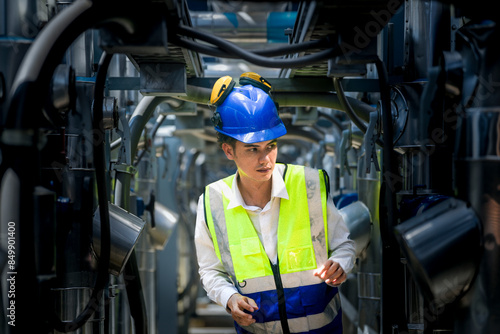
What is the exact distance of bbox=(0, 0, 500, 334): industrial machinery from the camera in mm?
1526

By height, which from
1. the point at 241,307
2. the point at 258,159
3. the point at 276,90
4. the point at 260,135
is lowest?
the point at 241,307

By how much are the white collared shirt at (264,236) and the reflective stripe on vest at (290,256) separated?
39mm

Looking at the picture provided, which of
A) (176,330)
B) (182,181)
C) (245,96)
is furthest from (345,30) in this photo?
(182,181)

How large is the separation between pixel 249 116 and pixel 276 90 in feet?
2.22

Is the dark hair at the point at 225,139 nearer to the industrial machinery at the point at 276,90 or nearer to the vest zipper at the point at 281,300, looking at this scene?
the industrial machinery at the point at 276,90

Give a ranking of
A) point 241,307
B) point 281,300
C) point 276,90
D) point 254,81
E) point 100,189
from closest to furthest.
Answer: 1. point 100,189
2. point 241,307
3. point 281,300
4. point 254,81
5. point 276,90

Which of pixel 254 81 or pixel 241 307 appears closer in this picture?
pixel 241 307

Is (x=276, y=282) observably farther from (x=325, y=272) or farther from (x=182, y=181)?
(x=182, y=181)

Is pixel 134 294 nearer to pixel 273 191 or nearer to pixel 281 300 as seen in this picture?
pixel 281 300

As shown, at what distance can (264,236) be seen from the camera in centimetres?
260

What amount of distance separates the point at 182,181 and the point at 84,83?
6.74 m

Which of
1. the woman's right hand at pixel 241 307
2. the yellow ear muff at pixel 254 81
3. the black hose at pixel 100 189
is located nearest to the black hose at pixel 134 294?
the woman's right hand at pixel 241 307

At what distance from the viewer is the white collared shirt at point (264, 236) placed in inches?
101

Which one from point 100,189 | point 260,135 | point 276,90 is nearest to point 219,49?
point 100,189
